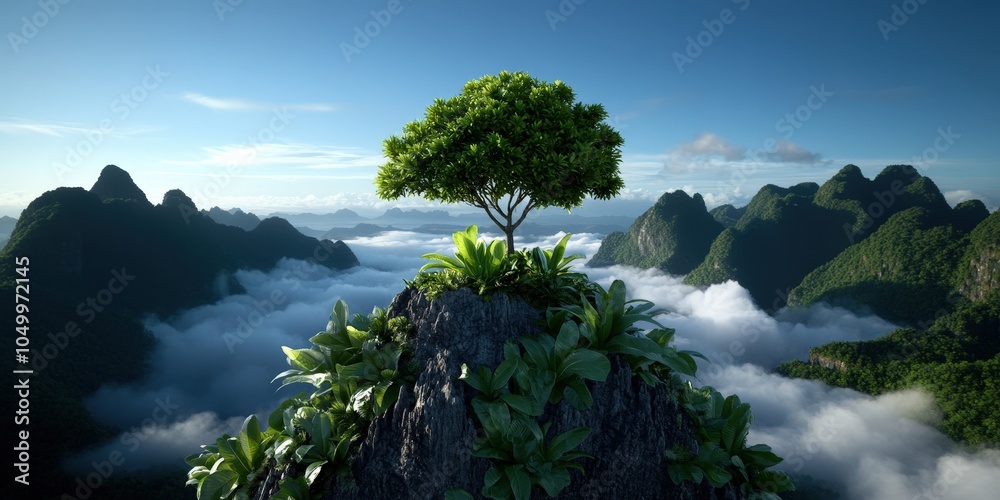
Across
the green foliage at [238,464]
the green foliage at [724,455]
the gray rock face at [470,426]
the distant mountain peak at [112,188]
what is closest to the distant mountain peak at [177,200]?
the distant mountain peak at [112,188]

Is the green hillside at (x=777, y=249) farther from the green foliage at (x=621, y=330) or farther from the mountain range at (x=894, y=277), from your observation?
the green foliage at (x=621, y=330)

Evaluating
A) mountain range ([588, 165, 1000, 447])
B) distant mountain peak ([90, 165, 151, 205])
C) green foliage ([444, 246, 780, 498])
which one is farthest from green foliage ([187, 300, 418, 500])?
distant mountain peak ([90, 165, 151, 205])

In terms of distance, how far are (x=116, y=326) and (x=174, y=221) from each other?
159 feet

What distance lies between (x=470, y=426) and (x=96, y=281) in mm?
142821

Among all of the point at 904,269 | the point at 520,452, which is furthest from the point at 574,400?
the point at 904,269

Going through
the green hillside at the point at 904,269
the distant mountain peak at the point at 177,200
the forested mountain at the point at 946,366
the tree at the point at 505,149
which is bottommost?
the forested mountain at the point at 946,366

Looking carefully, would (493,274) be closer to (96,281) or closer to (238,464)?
(238,464)

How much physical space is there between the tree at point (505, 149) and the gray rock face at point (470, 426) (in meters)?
2.26

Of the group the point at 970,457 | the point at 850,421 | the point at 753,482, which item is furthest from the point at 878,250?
the point at 753,482

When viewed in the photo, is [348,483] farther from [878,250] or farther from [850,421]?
[878,250]

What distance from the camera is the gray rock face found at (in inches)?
302

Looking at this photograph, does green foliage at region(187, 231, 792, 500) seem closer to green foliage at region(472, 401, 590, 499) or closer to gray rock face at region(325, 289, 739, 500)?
green foliage at region(472, 401, 590, 499)

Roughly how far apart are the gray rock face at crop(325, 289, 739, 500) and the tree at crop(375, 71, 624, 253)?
89.0 inches

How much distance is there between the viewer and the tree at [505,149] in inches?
364
